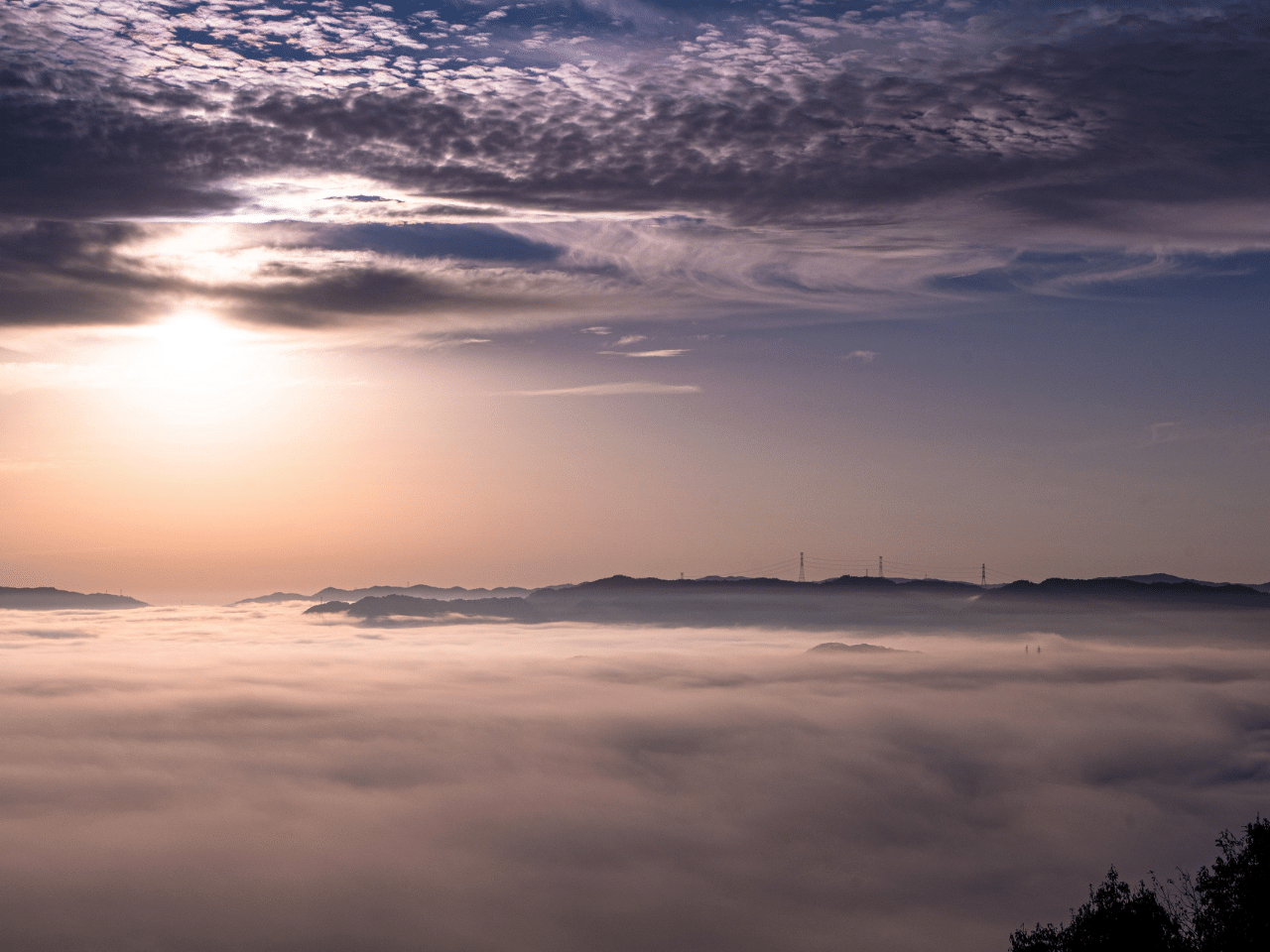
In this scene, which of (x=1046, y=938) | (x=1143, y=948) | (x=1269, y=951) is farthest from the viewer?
(x=1046, y=938)

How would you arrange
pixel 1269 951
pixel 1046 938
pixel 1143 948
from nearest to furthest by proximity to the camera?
pixel 1269 951, pixel 1143 948, pixel 1046 938

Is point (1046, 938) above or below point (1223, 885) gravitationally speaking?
below

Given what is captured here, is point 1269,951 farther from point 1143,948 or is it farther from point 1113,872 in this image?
point 1113,872

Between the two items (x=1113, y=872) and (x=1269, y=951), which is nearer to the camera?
(x=1269, y=951)

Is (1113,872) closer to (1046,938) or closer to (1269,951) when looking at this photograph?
(1046,938)

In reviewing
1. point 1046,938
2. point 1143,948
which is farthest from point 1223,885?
point 1046,938

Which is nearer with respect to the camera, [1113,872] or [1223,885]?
[1223,885]
